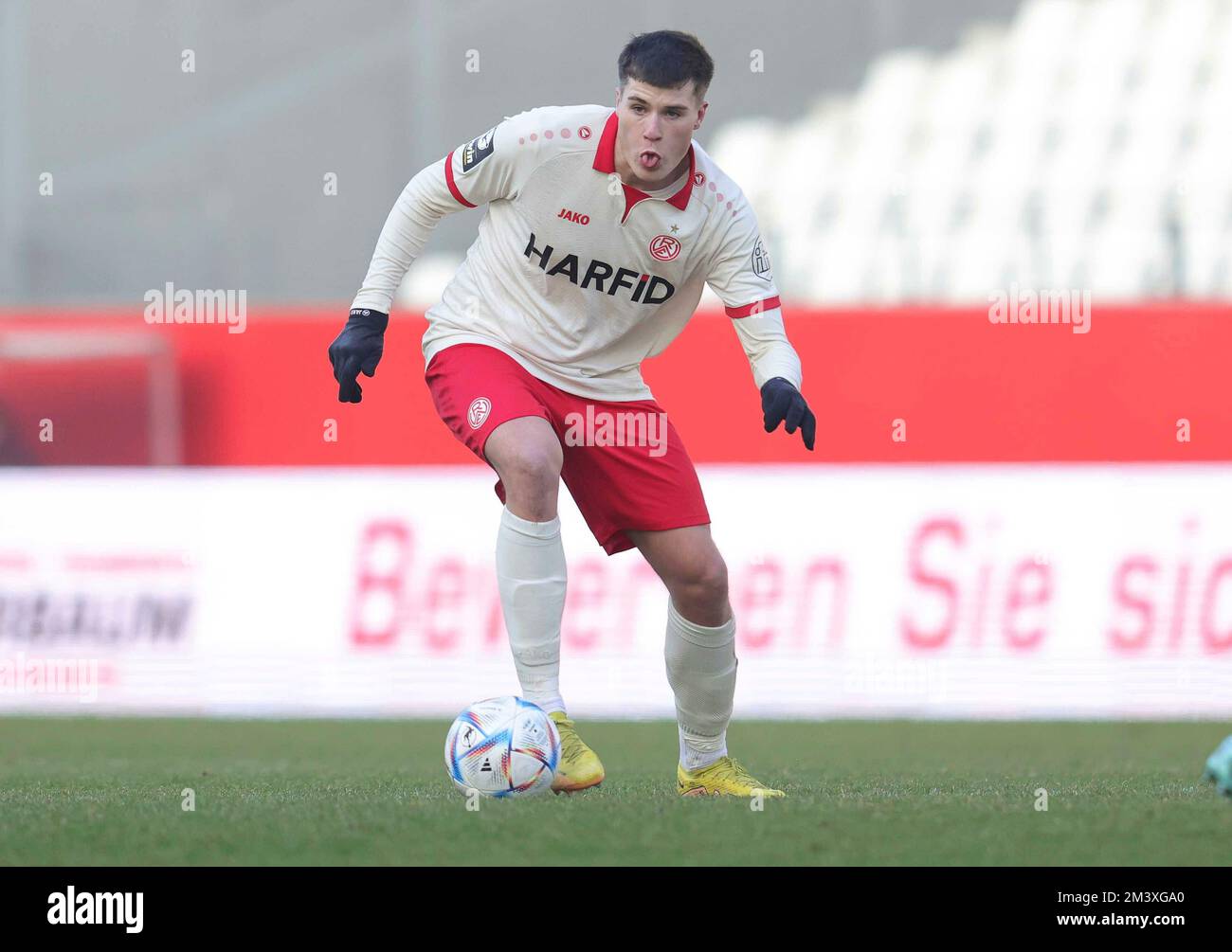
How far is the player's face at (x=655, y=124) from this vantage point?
4.95m

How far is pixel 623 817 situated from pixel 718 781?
111 centimetres

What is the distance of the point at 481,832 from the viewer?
13.3 ft

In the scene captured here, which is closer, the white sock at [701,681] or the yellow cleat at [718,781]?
the yellow cleat at [718,781]

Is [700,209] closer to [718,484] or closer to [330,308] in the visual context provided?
[718,484]

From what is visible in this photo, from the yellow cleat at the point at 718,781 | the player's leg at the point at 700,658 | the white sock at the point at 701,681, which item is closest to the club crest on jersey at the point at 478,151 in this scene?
the player's leg at the point at 700,658

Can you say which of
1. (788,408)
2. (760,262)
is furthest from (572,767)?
(760,262)

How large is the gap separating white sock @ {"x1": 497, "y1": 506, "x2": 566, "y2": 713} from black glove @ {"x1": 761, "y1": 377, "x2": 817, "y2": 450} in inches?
28.5

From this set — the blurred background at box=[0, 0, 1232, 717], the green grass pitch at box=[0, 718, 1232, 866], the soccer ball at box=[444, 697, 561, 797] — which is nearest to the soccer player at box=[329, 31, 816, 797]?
the soccer ball at box=[444, 697, 561, 797]

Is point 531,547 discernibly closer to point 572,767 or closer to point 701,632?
point 572,767

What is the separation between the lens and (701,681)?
5.42m

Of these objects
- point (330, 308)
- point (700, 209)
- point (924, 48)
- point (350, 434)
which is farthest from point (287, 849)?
point (924, 48)

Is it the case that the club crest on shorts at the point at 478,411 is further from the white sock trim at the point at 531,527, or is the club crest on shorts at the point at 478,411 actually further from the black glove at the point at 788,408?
the black glove at the point at 788,408
